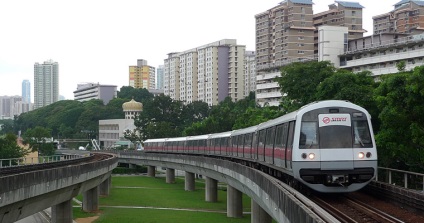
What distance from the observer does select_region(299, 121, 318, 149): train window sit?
20.6 m

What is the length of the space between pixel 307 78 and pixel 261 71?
7066 centimetres

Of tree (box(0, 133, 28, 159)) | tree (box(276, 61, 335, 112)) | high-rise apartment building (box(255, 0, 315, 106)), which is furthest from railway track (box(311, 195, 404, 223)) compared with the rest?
high-rise apartment building (box(255, 0, 315, 106))

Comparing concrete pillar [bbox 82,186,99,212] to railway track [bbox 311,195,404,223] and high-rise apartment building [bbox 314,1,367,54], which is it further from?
high-rise apartment building [bbox 314,1,367,54]

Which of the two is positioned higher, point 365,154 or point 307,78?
point 307,78

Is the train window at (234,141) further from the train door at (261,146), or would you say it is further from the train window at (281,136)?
the train window at (281,136)

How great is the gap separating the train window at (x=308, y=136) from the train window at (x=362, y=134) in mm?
1273

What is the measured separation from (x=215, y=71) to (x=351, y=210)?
152152 millimetres

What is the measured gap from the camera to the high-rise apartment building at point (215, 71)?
16750cm

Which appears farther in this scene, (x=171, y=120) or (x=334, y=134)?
(x=171, y=120)

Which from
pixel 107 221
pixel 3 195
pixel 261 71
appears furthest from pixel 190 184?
pixel 261 71

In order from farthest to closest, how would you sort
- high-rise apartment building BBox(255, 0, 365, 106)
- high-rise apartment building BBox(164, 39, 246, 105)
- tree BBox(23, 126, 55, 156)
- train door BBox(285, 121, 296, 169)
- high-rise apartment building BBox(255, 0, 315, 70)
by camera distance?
1. high-rise apartment building BBox(164, 39, 246, 105)
2. high-rise apartment building BBox(255, 0, 315, 70)
3. high-rise apartment building BBox(255, 0, 365, 106)
4. tree BBox(23, 126, 55, 156)
5. train door BBox(285, 121, 296, 169)

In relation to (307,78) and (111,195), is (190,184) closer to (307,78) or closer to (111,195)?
(111,195)

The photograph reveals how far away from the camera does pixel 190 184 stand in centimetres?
6450

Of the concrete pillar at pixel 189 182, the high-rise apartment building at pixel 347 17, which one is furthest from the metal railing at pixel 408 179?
the high-rise apartment building at pixel 347 17
